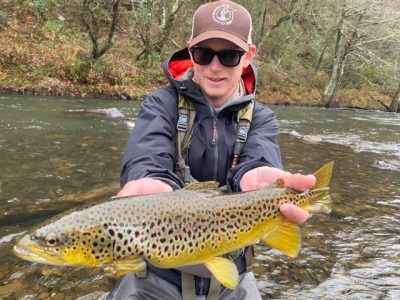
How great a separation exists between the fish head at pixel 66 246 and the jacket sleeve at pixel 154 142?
0.69 m

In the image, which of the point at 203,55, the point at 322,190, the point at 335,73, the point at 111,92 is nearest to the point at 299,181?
the point at 322,190

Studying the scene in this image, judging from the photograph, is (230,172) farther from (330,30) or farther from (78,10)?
(330,30)

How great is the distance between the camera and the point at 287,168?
32.1ft

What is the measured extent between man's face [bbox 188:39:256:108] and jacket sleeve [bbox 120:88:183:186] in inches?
10.6

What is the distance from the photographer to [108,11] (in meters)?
24.8

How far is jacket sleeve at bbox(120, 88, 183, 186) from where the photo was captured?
290cm

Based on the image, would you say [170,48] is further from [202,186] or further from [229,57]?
[202,186]

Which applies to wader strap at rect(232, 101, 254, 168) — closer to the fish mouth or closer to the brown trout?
the brown trout

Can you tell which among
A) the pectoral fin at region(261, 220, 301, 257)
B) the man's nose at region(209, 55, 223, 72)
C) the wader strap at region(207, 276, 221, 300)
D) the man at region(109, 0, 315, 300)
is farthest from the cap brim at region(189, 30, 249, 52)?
the wader strap at region(207, 276, 221, 300)

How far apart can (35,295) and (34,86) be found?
1522cm

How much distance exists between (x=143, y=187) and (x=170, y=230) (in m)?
0.42

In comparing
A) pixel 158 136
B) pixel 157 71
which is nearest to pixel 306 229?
pixel 158 136

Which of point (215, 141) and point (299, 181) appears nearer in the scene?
point (299, 181)

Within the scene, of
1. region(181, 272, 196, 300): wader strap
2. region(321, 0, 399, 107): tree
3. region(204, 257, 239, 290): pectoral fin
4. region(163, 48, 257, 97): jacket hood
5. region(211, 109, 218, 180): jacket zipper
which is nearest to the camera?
region(204, 257, 239, 290): pectoral fin
